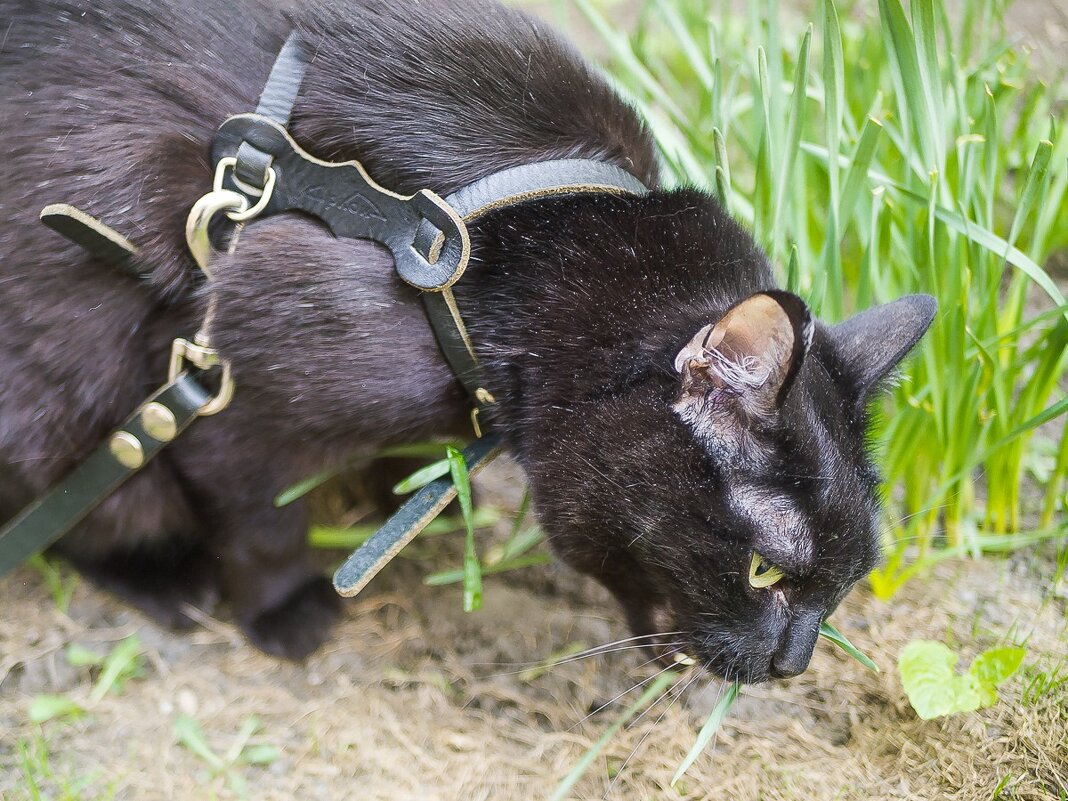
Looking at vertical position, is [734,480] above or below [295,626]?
A: above

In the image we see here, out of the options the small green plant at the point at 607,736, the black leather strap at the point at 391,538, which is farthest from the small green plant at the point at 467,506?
the small green plant at the point at 607,736

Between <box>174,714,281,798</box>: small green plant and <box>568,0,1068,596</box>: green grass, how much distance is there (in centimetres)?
105

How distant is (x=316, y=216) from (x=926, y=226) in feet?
2.94

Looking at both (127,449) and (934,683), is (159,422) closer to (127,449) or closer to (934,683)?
(127,449)

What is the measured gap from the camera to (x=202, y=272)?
1.13m

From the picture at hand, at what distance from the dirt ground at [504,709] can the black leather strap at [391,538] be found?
37 cm

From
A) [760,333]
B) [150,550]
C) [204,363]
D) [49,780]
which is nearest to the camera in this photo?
[760,333]

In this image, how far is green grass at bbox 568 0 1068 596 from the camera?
1241 mm

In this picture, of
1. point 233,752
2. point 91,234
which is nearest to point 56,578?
point 233,752

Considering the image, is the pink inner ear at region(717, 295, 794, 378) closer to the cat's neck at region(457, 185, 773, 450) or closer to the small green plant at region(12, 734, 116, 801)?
the cat's neck at region(457, 185, 773, 450)

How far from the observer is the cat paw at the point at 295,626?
4.81ft

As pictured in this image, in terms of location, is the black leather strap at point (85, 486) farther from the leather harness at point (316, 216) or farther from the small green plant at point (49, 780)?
the small green plant at point (49, 780)

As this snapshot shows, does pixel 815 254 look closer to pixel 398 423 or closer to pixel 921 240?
pixel 921 240

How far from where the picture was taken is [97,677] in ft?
4.71
